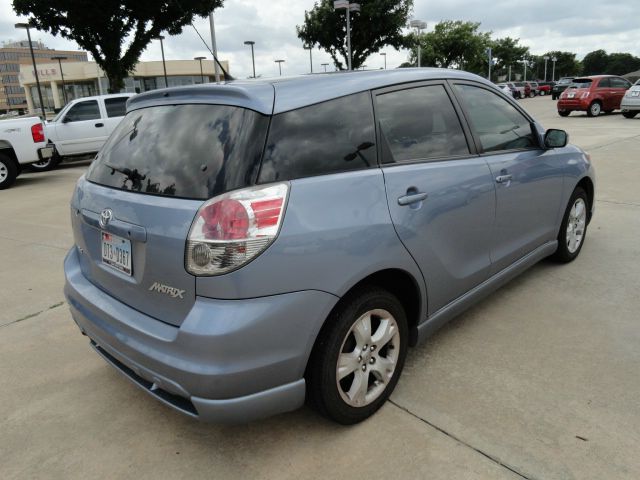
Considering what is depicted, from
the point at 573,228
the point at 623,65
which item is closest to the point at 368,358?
the point at 573,228

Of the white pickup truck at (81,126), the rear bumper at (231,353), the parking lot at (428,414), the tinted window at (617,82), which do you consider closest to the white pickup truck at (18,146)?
the white pickup truck at (81,126)

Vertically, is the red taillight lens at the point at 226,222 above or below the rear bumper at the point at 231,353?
above

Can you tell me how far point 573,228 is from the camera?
14.2 ft

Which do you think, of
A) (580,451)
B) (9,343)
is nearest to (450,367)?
(580,451)

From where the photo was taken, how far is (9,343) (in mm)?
3488

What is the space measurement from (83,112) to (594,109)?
18.2 meters

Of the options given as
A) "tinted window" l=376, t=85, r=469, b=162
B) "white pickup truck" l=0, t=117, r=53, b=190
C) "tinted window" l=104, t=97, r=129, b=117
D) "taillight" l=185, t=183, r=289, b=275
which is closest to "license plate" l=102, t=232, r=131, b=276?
"taillight" l=185, t=183, r=289, b=275

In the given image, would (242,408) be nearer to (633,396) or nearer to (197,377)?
(197,377)

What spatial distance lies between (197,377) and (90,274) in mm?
1036

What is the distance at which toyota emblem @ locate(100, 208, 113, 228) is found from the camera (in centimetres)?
232

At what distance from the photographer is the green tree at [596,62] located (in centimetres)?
12725

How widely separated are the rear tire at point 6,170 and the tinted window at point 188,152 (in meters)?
9.26

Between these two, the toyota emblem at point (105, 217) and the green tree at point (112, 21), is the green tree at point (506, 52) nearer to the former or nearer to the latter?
the green tree at point (112, 21)

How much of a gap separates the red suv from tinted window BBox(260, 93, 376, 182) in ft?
66.8
